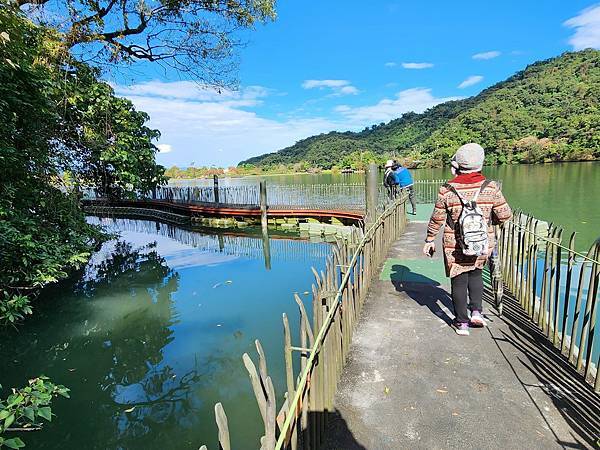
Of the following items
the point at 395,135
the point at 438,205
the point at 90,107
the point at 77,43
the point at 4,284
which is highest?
the point at 395,135

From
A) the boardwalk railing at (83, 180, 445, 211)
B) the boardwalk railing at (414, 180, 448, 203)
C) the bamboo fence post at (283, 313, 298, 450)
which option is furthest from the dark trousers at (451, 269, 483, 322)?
the boardwalk railing at (414, 180, 448, 203)

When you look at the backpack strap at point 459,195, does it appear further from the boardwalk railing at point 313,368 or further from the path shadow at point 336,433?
the path shadow at point 336,433

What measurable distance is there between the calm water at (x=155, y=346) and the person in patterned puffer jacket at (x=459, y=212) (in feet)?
7.88

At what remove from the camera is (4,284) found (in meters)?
4.40

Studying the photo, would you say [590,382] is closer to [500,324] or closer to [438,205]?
[500,324]

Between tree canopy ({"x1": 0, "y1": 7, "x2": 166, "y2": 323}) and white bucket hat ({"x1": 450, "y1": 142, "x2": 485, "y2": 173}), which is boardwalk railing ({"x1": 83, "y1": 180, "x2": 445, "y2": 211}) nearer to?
tree canopy ({"x1": 0, "y1": 7, "x2": 166, "y2": 323})

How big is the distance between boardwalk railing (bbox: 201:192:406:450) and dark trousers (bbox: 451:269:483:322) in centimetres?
91

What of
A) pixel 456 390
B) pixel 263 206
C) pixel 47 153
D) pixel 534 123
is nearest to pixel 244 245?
pixel 263 206

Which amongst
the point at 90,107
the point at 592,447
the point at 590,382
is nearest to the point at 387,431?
the point at 592,447

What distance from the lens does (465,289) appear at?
304cm

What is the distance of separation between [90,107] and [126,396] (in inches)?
260

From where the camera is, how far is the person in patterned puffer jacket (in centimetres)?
285

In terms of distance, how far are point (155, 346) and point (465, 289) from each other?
4.63m

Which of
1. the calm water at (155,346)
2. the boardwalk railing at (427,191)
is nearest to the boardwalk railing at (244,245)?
the calm water at (155,346)
